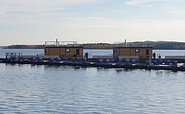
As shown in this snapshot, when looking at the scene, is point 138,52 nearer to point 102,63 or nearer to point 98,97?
point 102,63

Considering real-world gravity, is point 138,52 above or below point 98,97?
above

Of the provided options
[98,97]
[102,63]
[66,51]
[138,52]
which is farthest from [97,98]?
[66,51]

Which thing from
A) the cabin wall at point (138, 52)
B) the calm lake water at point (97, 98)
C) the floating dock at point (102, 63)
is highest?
the cabin wall at point (138, 52)

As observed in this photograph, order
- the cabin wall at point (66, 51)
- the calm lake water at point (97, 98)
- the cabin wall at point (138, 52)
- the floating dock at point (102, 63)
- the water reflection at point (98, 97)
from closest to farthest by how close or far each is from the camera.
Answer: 1. the calm lake water at point (97, 98)
2. the water reflection at point (98, 97)
3. the floating dock at point (102, 63)
4. the cabin wall at point (138, 52)
5. the cabin wall at point (66, 51)

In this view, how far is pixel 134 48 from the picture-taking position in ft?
254

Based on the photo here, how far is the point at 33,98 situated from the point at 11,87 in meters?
8.95

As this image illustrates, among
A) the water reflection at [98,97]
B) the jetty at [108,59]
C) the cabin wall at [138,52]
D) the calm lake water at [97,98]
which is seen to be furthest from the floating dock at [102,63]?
the calm lake water at [97,98]

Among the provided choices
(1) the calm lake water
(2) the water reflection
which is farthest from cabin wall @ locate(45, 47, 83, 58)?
(1) the calm lake water

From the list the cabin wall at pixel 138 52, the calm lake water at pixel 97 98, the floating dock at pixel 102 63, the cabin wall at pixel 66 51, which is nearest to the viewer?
the calm lake water at pixel 97 98

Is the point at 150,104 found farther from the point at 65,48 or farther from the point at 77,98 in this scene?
the point at 65,48

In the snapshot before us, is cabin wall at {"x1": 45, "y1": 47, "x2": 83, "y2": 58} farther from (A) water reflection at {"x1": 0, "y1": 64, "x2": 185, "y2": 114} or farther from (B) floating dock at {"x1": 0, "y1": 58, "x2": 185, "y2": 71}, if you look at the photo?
(A) water reflection at {"x1": 0, "y1": 64, "x2": 185, "y2": 114}

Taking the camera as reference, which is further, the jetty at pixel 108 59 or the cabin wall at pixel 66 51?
the cabin wall at pixel 66 51

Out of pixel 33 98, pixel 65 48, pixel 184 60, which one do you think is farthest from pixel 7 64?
pixel 33 98

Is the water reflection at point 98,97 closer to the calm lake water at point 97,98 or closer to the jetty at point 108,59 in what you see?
the calm lake water at point 97,98
